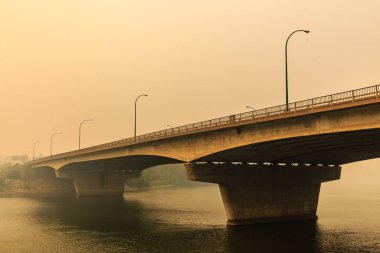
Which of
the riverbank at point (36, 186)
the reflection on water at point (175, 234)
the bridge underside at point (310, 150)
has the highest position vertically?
the bridge underside at point (310, 150)

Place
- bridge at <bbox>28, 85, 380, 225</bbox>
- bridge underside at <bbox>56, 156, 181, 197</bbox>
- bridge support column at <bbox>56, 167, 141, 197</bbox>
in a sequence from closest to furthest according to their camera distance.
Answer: bridge at <bbox>28, 85, 380, 225</bbox>
bridge underside at <bbox>56, 156, 181, 197</bbox>
bridge support column at <bbox>56, 167, 141, 197</bbox>

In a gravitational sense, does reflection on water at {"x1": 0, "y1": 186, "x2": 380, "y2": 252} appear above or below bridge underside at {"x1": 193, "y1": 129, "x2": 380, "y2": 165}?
below

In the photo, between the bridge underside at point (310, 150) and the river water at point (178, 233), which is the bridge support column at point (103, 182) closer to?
the river water at point (178, 233)

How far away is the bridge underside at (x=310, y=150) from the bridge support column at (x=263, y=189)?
1573mm

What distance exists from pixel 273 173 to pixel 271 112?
55.9ft

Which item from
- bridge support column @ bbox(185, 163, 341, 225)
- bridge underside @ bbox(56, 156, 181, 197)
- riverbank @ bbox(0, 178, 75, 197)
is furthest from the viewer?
riverbank @ bbox(0, 178, 75, 197)

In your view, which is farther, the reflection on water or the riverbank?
the riverbank

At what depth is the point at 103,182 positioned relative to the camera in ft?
373

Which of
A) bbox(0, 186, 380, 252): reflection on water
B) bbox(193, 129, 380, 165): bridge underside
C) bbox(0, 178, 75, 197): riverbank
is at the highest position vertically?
bbox(193, 129, 380, 165): bridge underside

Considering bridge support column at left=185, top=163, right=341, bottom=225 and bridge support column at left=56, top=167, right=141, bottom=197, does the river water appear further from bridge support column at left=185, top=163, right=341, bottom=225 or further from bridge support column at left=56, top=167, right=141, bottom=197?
bridge support column at left=56, top=167, right=141, bottom=197

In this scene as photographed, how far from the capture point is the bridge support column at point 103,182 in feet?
368

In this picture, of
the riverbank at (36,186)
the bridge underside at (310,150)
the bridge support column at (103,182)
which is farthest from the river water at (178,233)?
the riverbank at (36,186)

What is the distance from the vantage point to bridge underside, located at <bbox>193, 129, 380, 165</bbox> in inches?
1645

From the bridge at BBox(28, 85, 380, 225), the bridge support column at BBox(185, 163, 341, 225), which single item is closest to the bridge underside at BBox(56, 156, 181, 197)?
the bridge at BBox(28, 85, 380, 225)
